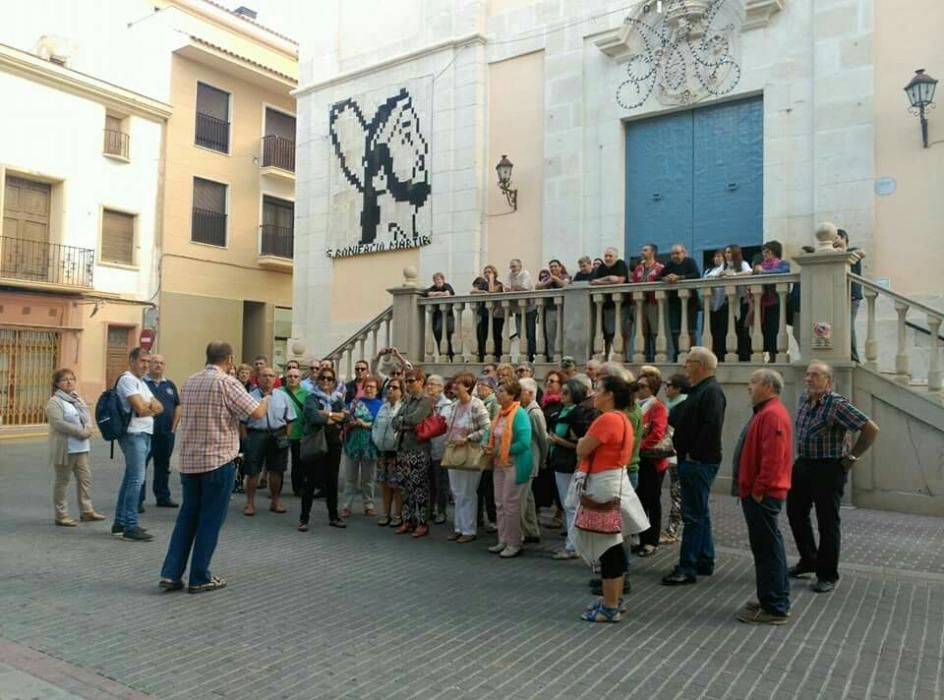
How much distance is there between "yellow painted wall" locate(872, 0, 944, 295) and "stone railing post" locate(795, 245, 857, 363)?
2.60m

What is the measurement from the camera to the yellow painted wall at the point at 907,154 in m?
10.8

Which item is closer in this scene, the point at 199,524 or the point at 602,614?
the point at 602,614

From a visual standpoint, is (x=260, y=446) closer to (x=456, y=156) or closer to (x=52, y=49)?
(x=456, y=156)

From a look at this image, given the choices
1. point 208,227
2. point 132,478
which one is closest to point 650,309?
point 132,478

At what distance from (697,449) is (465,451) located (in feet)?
7.83

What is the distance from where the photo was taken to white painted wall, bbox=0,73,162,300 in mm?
20516

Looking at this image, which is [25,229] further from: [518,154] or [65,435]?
[65,435]

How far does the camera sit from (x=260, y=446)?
9.17 m

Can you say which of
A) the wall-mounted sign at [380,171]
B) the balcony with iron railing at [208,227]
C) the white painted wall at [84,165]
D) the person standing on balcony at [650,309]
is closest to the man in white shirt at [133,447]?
the person standing on balcony at [650,309]

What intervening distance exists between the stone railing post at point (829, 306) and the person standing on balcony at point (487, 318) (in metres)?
4.52

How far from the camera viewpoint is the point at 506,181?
49.3ft

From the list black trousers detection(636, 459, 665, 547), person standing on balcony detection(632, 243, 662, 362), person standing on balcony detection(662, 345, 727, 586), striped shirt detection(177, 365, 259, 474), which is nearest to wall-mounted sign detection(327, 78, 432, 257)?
person standing on balcony detection(632, 243, 662, 362)

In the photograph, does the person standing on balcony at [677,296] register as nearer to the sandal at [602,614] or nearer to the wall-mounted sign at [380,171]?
the sandal at [602,614]

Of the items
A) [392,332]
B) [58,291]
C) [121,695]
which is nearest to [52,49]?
[58,291]
